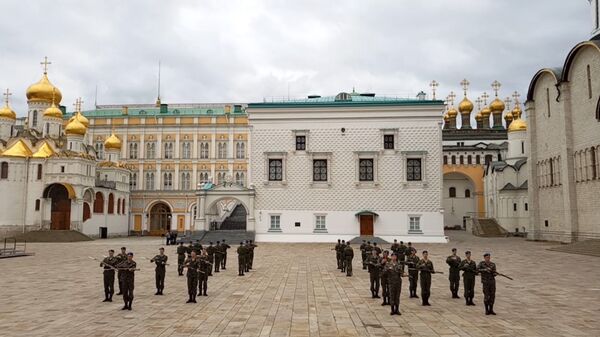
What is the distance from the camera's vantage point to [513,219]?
1919 inches

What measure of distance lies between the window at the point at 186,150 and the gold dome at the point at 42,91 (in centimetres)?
1416

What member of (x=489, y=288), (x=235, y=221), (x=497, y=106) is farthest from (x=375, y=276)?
(x=497, y=106)

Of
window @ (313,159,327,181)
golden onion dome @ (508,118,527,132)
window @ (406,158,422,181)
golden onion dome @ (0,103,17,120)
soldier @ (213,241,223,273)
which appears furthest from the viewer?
golden onion dome @ (508,118,527,132)

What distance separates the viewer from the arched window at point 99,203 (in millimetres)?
47062

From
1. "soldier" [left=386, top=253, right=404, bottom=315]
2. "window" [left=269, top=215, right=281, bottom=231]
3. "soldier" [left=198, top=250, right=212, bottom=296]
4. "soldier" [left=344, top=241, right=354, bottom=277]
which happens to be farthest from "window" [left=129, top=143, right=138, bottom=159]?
"soldier" [left=386, top=253, right=404, bottom=315]

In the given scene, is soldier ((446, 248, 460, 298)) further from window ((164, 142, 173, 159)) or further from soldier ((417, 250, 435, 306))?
window ((164, 142, 173, 159))

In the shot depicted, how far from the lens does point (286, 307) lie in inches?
479

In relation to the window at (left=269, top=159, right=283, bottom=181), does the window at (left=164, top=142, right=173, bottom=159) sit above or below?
above

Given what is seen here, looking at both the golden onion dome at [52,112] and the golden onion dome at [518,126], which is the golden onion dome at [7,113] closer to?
the golden onion dome at [52,112]

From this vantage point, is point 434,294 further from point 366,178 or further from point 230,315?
point 366,178

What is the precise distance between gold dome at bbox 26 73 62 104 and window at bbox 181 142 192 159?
1416cm

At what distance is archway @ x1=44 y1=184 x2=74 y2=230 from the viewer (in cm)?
4364

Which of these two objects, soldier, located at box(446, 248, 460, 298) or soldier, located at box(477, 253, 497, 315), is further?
soldier, located at box(446, 248, 460, 298)

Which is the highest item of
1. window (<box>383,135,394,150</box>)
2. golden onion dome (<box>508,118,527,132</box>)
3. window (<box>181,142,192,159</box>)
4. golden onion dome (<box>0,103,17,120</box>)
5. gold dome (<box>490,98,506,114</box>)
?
gold dome (<box>490,98,506,114</box>)
